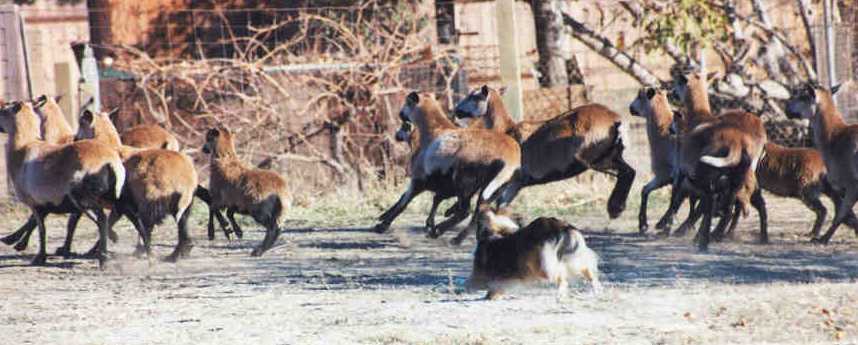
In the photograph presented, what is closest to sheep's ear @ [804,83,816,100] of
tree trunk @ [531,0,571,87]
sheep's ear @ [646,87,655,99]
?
sheep's ear @ [646,87,655,99]

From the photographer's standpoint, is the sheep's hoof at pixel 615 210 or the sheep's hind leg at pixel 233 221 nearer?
the sheep's hind leg at pixel 233 221

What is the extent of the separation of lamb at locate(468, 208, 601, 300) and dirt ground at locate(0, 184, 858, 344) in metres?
0.12

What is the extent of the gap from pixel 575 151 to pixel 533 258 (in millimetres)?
4299

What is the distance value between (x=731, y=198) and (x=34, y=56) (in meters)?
9.34

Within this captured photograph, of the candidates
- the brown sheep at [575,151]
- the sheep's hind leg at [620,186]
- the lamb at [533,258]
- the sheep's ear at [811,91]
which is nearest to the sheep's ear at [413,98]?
the brown sheep at [575,151]

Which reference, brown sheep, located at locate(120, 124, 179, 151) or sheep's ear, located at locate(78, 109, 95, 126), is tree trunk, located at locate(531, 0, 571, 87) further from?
sheep's ear, located at locate(78, 109, 95, 126)

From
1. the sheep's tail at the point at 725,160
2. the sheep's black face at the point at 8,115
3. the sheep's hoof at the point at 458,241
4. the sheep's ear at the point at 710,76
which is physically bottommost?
the sheep's hoof at the point at 458,241

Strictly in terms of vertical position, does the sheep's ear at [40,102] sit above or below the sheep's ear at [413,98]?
above

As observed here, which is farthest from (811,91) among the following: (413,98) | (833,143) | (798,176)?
(413,98)

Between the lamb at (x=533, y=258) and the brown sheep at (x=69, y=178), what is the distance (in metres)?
3.27

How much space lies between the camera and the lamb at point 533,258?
319 inches

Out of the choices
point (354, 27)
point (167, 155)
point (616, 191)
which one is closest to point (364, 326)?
point (167, 155)

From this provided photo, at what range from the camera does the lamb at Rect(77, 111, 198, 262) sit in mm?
10562

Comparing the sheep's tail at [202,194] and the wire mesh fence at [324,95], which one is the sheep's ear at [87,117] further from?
the wire mesh fence at [324,95]
